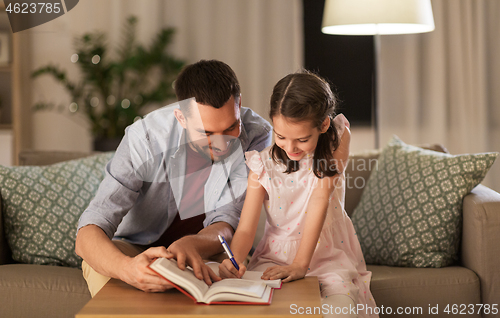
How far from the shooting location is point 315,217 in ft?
4.26

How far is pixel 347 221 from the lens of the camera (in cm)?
147

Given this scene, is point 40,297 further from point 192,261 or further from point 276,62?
point 276,62

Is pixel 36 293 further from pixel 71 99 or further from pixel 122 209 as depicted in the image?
pixel 71 99

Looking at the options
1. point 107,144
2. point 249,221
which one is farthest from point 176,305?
point 107,144

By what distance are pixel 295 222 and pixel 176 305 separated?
1.85ft

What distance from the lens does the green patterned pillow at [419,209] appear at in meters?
1.68

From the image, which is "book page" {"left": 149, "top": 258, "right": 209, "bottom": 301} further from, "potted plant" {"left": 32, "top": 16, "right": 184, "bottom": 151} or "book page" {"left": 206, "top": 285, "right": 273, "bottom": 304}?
"potted plant" {"left": 32, "top": 16, "right": 184, "bottom": 151}

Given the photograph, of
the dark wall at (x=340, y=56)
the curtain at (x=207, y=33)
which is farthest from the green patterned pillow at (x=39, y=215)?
the dark wall at (x=340, y=56)

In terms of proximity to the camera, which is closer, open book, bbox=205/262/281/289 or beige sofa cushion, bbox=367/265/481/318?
open book, bbox=205/262/281/289

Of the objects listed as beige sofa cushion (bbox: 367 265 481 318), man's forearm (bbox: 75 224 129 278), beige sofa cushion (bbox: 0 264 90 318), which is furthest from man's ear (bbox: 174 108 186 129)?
beige sofa cushion (bbox: 367 265 481 318)

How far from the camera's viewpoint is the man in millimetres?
1244

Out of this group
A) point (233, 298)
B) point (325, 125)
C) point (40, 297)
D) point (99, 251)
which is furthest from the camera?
point (40, 297)

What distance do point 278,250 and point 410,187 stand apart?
67 centimetres

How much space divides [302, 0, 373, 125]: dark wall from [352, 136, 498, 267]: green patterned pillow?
71.7 inches
